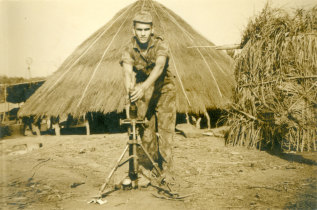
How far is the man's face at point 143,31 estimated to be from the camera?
11.1 feet

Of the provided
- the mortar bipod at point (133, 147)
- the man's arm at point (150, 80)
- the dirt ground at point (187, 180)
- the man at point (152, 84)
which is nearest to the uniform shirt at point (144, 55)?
the man at point (152, 84)

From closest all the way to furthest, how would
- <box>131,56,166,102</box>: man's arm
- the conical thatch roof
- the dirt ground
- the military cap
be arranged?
the dirt ground
<box>131,56,166,102</box>: man's arm
the military cap
the conical thatch roof

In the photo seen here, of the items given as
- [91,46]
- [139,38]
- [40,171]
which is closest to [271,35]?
[139,38]

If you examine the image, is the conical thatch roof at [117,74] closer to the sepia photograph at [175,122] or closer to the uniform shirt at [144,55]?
the sepia photograph at [175,122]

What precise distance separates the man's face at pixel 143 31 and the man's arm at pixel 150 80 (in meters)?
0.35

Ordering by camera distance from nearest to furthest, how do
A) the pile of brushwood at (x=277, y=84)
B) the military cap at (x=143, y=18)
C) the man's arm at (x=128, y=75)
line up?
the man's arm at (x=128, y=75), the military cap at (x=143, y=18), the pile of brushwood at (x=277, y=84)

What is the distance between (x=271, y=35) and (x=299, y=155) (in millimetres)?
2653

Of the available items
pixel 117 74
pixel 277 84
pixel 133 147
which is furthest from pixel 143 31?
pixel 117 74

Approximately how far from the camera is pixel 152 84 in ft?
11.0

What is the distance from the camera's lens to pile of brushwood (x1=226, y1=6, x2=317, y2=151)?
516cm

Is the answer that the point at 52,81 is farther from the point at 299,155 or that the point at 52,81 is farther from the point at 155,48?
the point at 299,155

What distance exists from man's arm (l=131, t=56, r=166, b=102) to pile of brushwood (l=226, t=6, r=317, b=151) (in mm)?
3184

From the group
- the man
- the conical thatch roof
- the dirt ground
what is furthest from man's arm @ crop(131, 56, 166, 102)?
the conical thatch roof

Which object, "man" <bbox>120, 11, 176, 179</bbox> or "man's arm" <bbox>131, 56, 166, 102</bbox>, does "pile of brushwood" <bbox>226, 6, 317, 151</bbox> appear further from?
"man's arm" <bbox>131, 56, 166, 102</bbox>
